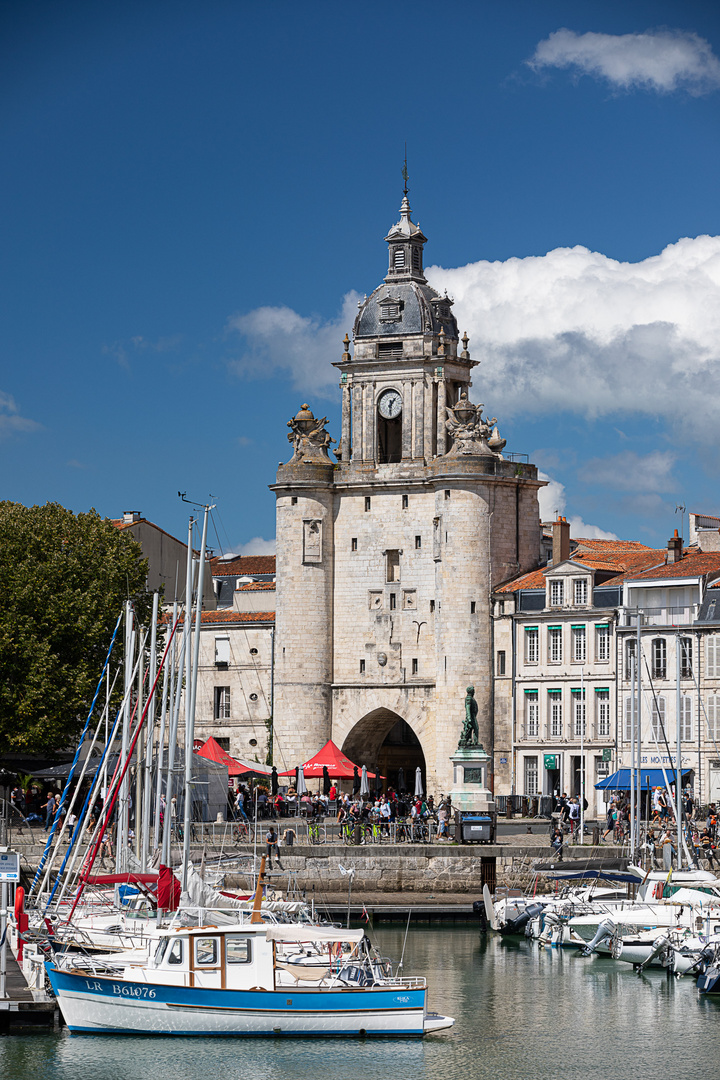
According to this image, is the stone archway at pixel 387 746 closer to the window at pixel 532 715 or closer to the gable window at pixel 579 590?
the window at pixel 532 715

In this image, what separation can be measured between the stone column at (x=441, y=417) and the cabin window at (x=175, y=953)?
45.0 metres

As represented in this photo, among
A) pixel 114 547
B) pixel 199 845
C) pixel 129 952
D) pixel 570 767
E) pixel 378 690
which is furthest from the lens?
pixel 378 690

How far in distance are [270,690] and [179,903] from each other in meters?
42.6

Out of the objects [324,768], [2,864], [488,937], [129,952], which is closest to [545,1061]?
[129,952]

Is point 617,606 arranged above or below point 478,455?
below

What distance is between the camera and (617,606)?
72062 millimetres

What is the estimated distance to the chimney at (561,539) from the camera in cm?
7681

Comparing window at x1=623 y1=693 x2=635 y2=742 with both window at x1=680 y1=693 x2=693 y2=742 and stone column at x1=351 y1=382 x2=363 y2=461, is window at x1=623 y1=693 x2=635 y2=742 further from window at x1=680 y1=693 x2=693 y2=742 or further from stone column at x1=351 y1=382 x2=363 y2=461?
stone column at x1=351 y1=382 x2=363 y2=461

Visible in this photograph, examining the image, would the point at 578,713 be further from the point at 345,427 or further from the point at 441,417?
the point at 345,427

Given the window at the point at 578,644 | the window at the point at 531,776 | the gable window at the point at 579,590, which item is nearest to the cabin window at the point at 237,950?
the window at the point at 578,644

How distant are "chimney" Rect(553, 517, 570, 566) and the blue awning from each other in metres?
11.3

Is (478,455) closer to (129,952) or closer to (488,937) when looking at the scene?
(488,937)

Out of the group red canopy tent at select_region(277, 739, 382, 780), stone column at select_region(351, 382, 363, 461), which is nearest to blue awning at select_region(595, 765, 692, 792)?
red canopy tent at select_region(277, 739, 382, 780)

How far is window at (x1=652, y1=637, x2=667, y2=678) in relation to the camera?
70.4 metres
